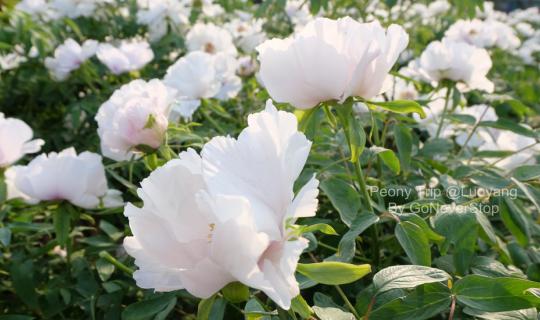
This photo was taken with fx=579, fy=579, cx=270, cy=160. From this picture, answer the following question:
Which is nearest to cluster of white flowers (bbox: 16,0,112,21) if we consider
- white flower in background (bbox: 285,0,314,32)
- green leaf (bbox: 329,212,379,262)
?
white flower in background (bbox: 285,0,314,32)

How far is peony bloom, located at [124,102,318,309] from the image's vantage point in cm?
41

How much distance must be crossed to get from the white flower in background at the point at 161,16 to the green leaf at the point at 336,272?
4.97 ft

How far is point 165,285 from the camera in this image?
0.47m

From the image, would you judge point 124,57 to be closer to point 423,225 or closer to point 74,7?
point 74,7

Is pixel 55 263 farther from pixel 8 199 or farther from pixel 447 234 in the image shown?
pixel 447 234

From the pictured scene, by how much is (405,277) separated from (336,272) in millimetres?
90

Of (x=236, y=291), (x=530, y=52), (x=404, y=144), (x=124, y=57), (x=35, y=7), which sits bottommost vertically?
(x=530, y=52)

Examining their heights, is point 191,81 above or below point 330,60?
below

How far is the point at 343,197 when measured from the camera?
0.71 m


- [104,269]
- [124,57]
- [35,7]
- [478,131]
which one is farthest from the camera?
[35,7]

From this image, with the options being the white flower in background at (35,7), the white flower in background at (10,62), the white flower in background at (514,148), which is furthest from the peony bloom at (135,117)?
the white flower in background at (35,7)

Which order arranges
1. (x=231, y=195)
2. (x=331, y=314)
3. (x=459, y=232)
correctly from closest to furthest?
1. (x=231, y=195)
2. (x=331, y=314)
3. (x=459, y=232)

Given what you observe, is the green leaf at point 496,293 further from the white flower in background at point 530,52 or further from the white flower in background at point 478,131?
the white flower in background at point 530,52

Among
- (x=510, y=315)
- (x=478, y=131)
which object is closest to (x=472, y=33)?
(x=478, y=131)
